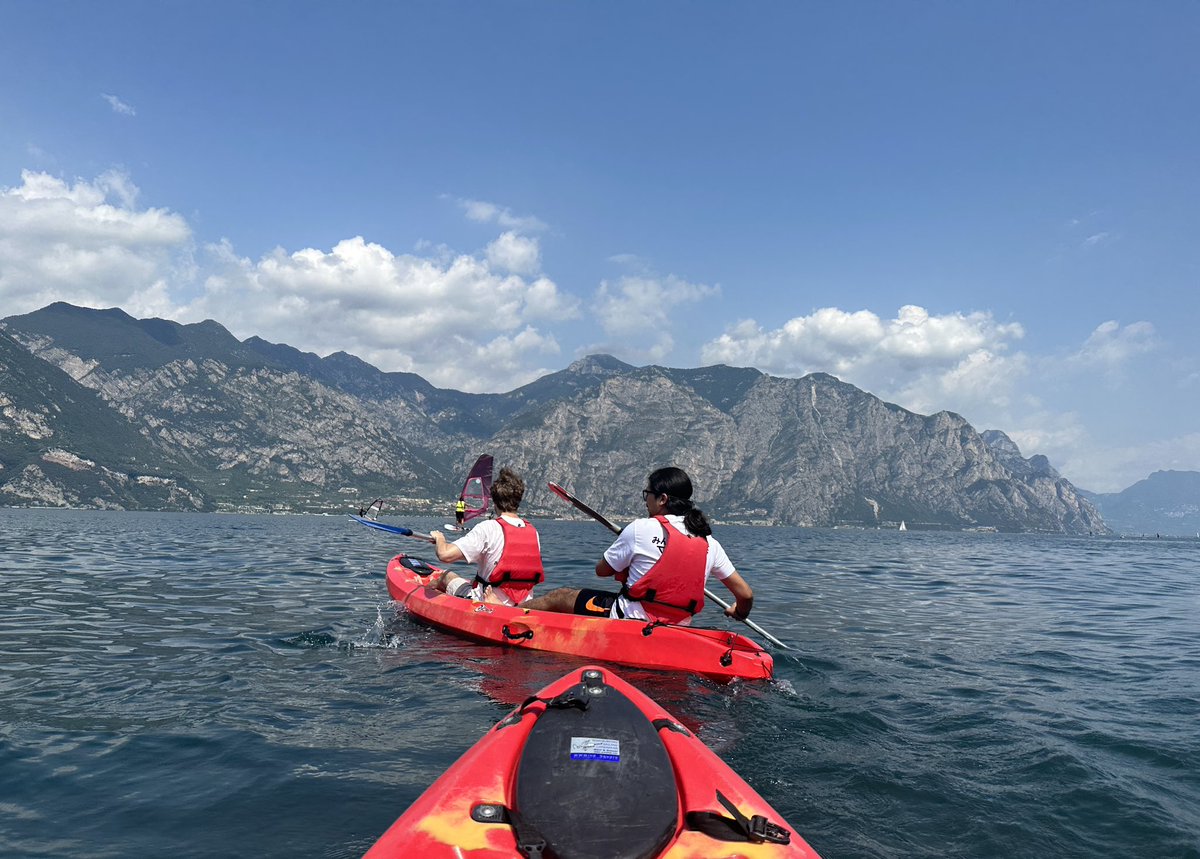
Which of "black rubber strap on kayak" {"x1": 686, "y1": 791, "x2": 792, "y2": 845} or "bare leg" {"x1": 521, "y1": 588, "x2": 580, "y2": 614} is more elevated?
"black rubber strap on kayak" {"x1": 686, "y1": 791, "x2": 792, "y2": 845}

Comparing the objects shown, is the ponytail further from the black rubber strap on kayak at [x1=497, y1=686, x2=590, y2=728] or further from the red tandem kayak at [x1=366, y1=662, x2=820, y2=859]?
the red tandem kayak at [x1=366, y1=662, x2=820, y2=859]

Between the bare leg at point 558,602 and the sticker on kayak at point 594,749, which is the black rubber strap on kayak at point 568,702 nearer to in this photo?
the sticker on kayak at point 594,749

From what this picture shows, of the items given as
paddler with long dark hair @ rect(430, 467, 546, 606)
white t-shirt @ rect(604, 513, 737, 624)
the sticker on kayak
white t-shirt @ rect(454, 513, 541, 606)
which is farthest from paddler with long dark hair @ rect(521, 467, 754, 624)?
the sticker on kayak

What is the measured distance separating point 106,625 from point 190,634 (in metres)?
1.91

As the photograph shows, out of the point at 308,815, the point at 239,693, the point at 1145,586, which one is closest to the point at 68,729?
the point at 239,693

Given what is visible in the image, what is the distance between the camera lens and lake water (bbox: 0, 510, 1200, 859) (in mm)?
4930

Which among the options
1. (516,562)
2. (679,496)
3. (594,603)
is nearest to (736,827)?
(679,496)

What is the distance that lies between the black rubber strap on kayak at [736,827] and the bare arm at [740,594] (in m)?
5.96

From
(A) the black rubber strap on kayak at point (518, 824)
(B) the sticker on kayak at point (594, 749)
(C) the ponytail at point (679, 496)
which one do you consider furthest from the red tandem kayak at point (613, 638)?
(A) the black rubber strap on kayak at point (518, 824)

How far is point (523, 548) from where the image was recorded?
38.2 ft

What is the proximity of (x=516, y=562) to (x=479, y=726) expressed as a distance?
463cm

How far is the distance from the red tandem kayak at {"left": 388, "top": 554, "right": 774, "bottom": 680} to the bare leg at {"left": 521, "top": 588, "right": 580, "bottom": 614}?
370mm

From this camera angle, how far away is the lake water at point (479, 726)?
4.93 m

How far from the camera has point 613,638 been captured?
10.0m
